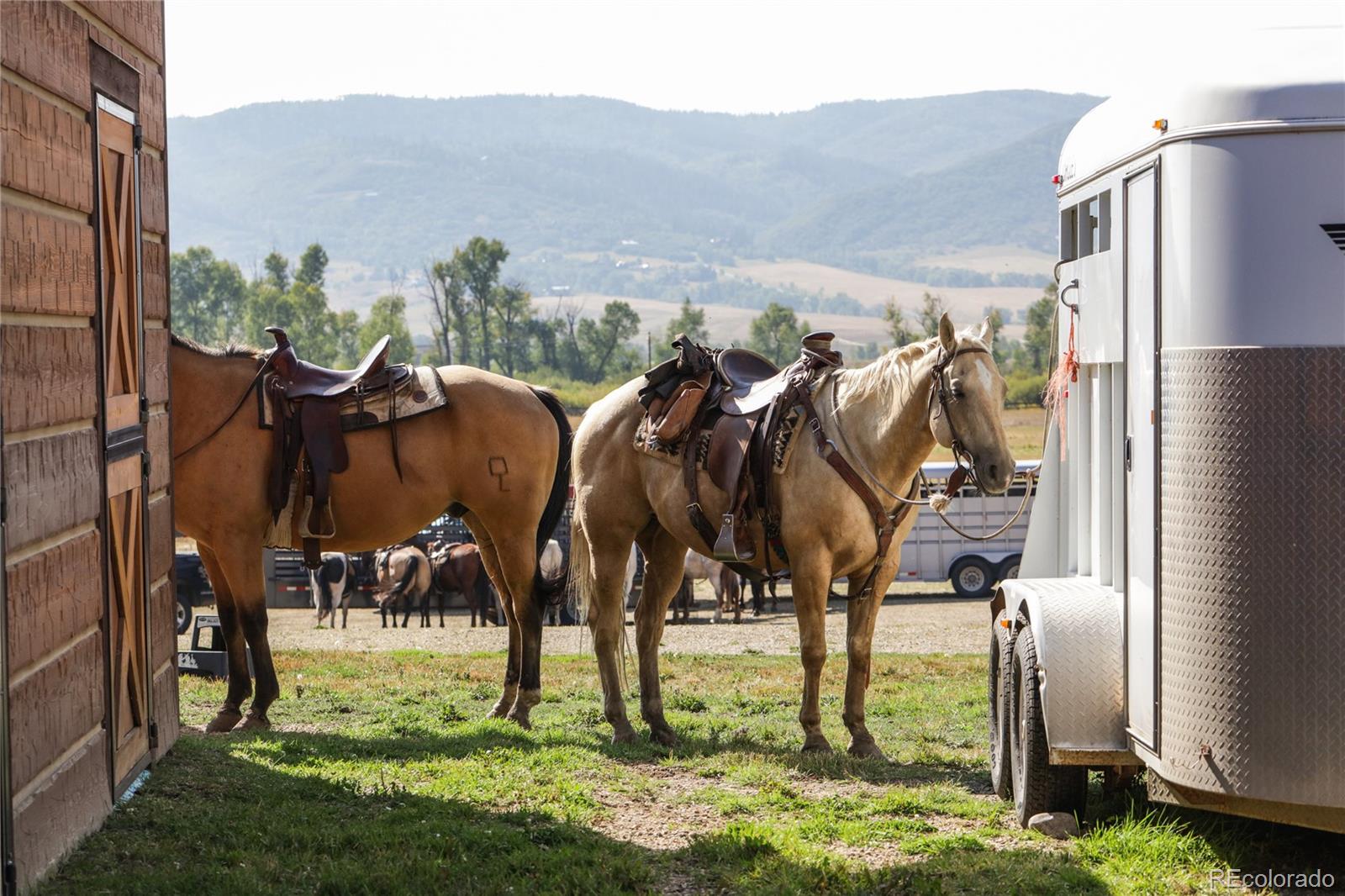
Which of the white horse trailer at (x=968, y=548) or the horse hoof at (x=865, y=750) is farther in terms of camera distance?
the white horse trailer at (x=968, y=548)

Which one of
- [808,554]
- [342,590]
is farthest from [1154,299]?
[342,590]

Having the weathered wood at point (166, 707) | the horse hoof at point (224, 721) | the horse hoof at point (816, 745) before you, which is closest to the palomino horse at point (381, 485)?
the horse hoof at point (224, 721)

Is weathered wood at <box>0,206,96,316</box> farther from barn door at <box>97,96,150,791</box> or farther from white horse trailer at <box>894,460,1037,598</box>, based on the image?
white horse trailer at <box>894,460,1037,598</box>

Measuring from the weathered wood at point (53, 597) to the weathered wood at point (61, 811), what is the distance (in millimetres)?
473

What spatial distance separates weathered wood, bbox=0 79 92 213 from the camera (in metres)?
4.74

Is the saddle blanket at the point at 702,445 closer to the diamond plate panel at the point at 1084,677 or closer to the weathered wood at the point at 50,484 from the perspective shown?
the diamond plate panel at the point at 1084,677

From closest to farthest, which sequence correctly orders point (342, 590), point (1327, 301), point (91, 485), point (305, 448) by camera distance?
point (1327, 301)
point (91, 485)
point (305, 448)
point (342, 590)

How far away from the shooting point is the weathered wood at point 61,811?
15.4ft

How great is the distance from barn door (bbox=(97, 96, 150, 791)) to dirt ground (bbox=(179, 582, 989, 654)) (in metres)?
10.6

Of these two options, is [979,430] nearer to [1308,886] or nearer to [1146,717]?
[1146,717]

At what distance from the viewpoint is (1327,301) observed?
4.77 meters

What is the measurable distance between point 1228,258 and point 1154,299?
0.35m

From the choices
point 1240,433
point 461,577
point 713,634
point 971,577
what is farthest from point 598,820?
point 971,577

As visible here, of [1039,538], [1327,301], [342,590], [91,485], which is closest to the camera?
[1327,301]
